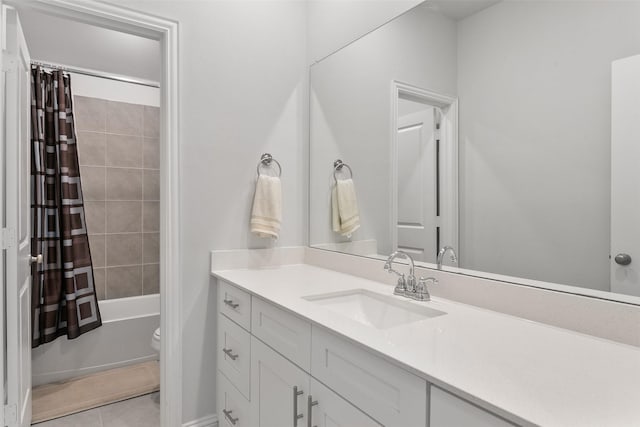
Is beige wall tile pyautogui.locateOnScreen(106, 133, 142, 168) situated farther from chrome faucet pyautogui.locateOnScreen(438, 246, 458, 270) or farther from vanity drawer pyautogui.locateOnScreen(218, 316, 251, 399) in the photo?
chrome faucet pyautogui.locateOnScreen(438, 246, 458, 270)

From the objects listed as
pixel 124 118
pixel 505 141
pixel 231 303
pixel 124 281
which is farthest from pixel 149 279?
pixel 505 141

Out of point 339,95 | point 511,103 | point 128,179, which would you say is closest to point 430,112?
point 511,103

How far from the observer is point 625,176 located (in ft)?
3.21

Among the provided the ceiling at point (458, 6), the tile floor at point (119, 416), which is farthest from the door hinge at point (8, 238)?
the ceiling at point (458, 6)

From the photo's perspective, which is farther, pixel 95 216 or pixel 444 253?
pixel 95 216

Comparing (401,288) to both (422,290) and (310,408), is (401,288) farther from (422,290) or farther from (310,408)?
(310,408)

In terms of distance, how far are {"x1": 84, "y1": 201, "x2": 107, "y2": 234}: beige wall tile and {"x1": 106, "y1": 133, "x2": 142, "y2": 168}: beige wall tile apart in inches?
12.8

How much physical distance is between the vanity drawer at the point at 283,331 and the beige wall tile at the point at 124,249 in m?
1.97

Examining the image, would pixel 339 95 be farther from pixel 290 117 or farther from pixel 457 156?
pixel 457 156

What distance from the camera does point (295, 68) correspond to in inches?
84.0

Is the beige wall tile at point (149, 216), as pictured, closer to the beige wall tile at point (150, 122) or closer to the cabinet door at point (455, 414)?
the beige wall tile at point (150, 122)

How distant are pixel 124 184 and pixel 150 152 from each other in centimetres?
33

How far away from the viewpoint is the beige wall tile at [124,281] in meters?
2.92

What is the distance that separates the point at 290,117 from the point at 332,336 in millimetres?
1396
